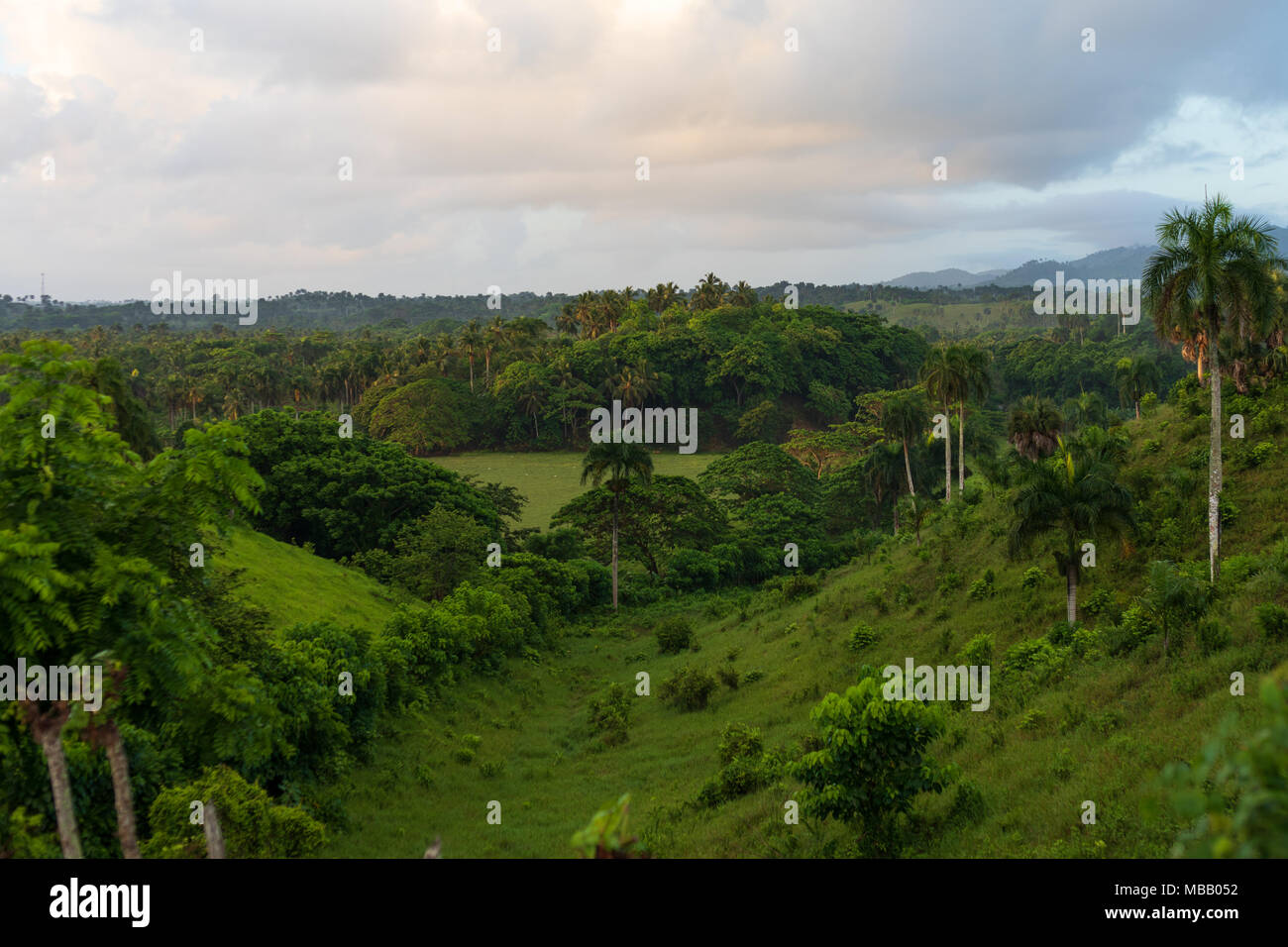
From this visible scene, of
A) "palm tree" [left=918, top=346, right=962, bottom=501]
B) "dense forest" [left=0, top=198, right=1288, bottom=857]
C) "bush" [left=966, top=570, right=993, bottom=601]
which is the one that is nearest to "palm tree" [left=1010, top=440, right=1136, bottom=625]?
"dense forest" [left=0, top=198, right=1288, bottom=857]

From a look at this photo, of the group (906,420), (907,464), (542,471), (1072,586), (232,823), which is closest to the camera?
(232,823)

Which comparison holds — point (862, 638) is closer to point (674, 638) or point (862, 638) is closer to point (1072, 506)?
point (1072, 506)

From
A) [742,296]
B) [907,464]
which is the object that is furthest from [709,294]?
[907,464]

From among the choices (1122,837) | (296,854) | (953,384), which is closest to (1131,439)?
(953,384)

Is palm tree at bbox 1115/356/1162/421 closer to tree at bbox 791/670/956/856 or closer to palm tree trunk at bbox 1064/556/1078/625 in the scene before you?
palm tree trunk at bbox 1064/556/1078/625
